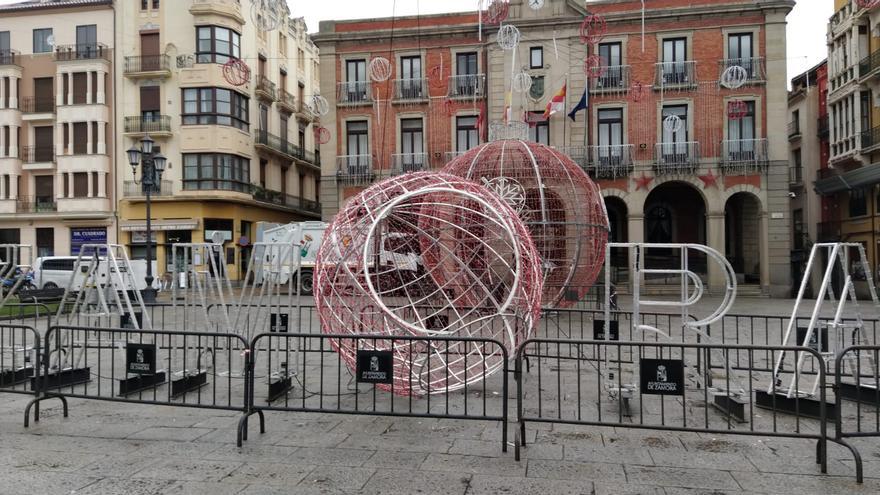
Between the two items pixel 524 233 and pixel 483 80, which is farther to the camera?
pixel 483 80

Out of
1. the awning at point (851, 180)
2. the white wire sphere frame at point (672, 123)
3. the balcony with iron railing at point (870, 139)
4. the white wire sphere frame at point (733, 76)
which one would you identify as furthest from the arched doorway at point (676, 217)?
the balcony with iron railing at point (870, 139)

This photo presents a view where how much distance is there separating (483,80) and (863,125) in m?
17.4

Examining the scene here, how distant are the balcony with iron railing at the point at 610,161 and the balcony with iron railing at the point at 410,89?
7897 mm

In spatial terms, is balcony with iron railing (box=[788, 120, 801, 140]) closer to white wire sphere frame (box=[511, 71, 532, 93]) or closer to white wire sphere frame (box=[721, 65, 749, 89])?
white wire sphere frame (box=[721, 65, 749, 89])

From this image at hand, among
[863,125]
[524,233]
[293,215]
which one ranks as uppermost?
[863,125]

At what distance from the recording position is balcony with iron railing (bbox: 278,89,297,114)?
1463 inches

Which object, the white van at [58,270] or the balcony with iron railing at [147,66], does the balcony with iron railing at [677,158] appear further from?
the balcony with iron railing at [147,66]

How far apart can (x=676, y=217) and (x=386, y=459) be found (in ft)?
88.0

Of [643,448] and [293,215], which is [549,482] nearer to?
[643,448]

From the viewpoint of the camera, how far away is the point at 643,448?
554 cm

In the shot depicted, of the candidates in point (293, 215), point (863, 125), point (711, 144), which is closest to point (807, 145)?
point (863, 125)

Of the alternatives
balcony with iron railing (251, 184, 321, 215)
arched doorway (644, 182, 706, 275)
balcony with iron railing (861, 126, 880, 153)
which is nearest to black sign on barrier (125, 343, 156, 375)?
arched doorway (644, 182, 706, 275)

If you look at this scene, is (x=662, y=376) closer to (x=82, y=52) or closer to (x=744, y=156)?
(x=744, y=156)

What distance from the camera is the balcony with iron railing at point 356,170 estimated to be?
2759 centimetres
